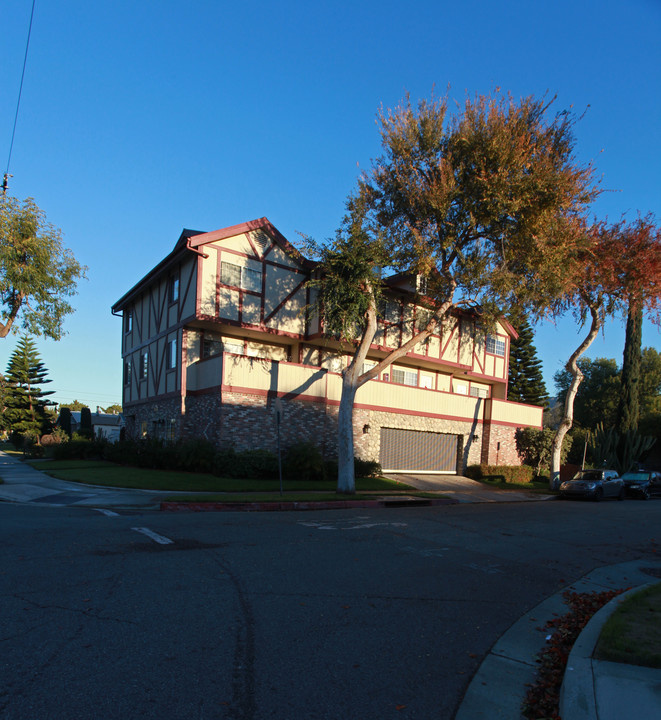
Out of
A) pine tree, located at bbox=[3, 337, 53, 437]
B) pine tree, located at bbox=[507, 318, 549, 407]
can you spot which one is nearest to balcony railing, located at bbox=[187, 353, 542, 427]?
pine tree, located at bbox=[507, 318, 549, 407]

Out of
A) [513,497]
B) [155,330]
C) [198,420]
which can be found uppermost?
[155,330]

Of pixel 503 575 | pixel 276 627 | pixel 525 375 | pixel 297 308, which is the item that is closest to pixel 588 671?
pixel 276 627

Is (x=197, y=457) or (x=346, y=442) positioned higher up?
(x=346, y=442)

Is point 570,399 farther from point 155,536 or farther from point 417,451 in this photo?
point 155,536

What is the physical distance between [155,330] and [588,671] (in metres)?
25.2

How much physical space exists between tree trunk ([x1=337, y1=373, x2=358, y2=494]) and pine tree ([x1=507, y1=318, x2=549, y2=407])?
3853 centimetres

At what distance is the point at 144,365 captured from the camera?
28.8 m

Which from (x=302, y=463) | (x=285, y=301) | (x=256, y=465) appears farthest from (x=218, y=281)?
(x=302, y=463)

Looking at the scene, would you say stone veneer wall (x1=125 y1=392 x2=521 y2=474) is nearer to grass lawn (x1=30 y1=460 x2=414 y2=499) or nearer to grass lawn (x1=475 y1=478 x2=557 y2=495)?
grass lawn (x1=30 y1=460 x2=414 y2=499)

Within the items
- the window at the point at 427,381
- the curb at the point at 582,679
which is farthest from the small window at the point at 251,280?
the curb at the point at 582,679

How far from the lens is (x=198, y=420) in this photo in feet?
75.8

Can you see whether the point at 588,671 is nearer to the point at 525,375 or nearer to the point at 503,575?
the point at 503,575

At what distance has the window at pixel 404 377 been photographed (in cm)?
3005

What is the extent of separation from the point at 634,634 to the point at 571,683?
4.94 feet
